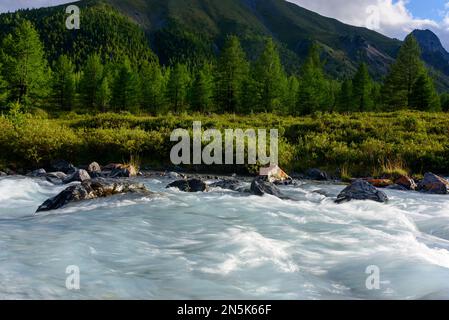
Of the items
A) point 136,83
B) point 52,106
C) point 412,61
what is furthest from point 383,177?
point 52,106

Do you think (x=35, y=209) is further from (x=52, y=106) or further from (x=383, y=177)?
(x=52, y=106)

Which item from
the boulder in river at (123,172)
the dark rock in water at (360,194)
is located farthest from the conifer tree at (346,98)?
the dark rock in water at (360,194)

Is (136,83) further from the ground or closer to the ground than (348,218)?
further from the ground

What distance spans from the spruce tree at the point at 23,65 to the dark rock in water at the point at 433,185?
136ft

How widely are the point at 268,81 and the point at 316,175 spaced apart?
3444cm

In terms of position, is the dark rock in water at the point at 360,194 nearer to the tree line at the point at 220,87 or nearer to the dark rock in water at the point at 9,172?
the dark rock in water at the point at 9,172

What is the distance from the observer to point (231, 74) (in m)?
55.9

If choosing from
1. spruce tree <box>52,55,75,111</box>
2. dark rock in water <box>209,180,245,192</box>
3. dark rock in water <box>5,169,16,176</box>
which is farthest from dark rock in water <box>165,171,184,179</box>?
spruce tree <box>52,55,75,111</box>

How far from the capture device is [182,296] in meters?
5.99

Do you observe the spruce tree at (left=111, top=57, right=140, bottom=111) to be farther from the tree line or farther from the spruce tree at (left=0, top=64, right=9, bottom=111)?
the spruce tree at (left=0, top=64, right=9, bottom=111)

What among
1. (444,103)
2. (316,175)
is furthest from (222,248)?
(444,103)

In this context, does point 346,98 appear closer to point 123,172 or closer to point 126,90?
point 126,90

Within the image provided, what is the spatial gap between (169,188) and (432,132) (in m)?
20.7

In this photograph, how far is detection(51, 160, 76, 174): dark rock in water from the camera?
65.7 ft
